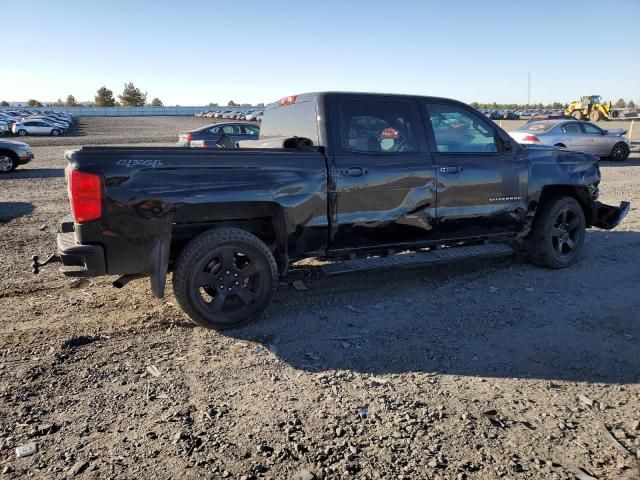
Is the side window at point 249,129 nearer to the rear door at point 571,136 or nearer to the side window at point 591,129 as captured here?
the rear door at point 571,136

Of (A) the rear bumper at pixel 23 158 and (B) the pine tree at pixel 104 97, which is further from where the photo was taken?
(B) the pine tree at pixel 104 97

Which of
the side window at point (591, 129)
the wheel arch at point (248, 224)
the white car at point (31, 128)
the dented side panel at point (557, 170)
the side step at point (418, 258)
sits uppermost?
the white car at point (31, 128)

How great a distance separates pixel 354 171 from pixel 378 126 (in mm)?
636

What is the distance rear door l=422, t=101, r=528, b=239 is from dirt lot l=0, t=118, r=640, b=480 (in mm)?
674

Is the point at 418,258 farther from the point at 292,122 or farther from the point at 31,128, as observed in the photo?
the point at 31,128

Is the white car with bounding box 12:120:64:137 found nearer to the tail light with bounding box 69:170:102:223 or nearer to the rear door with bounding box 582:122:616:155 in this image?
the rear door with bounding box 582:122:616:155

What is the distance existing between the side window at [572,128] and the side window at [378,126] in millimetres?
14019

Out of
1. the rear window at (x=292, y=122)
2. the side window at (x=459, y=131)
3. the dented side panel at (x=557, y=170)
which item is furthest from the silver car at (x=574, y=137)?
the rear window at (x=292, y=122)

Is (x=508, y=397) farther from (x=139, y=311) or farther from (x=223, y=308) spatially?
(x=139, y=311)

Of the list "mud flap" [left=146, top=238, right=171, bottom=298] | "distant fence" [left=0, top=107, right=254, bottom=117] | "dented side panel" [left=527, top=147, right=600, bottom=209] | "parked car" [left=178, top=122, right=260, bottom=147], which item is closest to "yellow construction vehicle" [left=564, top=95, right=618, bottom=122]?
"parked car" [left=178, top=122, right=260, bottom=147]

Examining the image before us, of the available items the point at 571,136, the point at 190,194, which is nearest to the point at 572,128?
the point at 571,136

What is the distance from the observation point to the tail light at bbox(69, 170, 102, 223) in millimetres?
3854

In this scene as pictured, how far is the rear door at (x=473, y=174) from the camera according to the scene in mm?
5406

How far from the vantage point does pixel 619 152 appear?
19.0 meters
